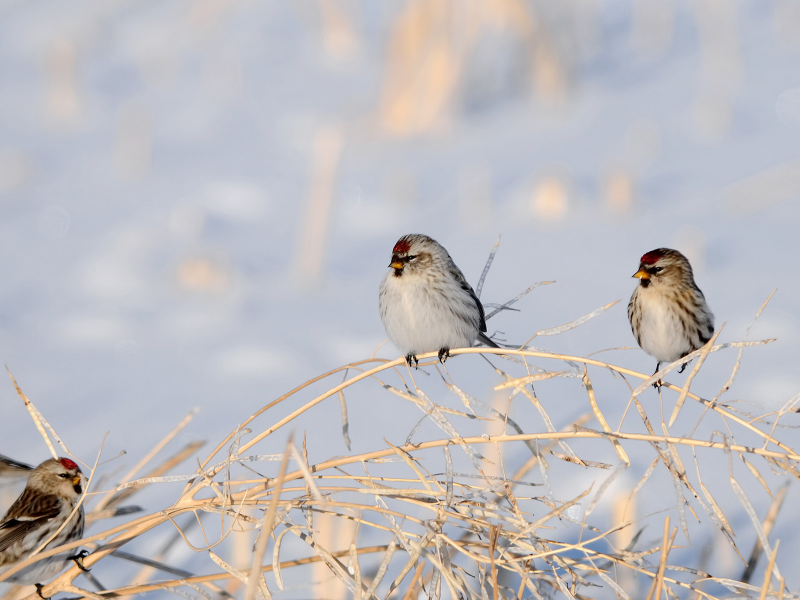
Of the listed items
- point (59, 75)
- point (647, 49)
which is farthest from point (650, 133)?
point (59, 75)

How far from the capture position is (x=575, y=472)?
2904 millimetres

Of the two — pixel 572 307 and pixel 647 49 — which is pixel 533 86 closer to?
pixel 647 49

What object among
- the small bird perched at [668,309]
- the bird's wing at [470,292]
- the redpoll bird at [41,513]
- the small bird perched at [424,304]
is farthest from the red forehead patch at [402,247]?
the redpoll bird at [41,513]

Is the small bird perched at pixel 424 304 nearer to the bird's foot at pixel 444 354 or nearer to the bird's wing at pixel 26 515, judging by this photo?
the bird's foot at pixel 444 354

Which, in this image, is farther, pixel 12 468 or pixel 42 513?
pixel 42 513

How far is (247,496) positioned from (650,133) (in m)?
4.01

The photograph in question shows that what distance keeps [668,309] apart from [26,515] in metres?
2.01

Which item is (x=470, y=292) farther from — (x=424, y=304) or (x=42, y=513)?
(x=42, y=513)

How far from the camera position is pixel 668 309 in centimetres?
228

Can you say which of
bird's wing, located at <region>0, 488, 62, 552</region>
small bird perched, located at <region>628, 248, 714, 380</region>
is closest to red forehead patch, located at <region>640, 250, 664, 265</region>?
small bird perched, located at <region>628, 248, 714, 380</region>

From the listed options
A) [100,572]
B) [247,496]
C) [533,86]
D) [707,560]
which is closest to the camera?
[247,496]

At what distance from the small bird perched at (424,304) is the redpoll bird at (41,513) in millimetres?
1041

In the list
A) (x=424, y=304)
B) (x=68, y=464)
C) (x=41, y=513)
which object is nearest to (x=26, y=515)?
(x=41, y=513)

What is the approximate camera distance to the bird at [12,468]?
2.07m
